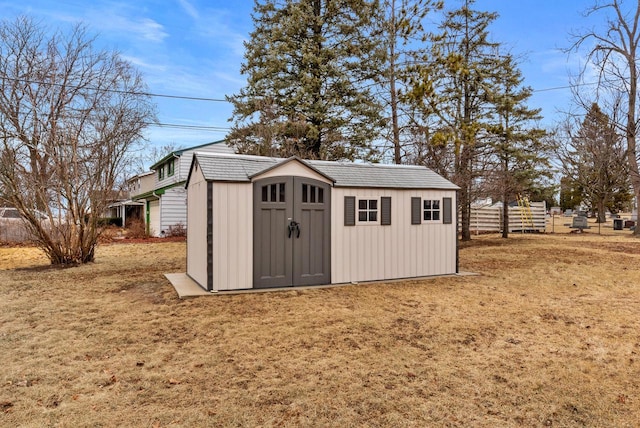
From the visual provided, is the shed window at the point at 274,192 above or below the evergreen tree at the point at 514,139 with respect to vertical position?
below

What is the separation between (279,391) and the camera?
3.04m

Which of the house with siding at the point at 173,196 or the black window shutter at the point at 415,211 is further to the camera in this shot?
the house with siding at the point at 173,196

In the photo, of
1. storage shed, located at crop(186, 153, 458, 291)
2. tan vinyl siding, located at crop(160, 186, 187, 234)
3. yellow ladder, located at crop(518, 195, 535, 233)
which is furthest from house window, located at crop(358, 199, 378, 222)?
yellow ladder, located at crop(518, 195, 535, 233)

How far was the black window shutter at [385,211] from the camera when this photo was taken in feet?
25.9

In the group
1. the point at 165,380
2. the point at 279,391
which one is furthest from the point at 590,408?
the point at 165,380

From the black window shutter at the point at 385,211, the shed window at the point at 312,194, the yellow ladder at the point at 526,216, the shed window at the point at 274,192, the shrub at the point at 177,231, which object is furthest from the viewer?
the yellow ladder at the point at 526,216

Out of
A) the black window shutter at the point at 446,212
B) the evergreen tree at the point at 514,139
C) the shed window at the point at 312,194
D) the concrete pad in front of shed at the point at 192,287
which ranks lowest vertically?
the concrete pad in front of shed at the point at 192,287

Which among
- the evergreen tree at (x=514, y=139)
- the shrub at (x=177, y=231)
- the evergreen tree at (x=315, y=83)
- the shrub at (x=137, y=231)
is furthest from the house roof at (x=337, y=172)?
the shrub at (x=137, y=231)

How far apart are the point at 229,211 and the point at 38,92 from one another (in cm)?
670

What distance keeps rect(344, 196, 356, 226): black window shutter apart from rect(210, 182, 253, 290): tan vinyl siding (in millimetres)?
1869

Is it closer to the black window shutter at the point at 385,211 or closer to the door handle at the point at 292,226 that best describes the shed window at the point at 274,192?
the door handle at the point at 292,226

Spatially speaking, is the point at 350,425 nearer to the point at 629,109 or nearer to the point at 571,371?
the point at 571,371

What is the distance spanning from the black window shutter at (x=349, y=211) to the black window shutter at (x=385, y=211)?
61cm

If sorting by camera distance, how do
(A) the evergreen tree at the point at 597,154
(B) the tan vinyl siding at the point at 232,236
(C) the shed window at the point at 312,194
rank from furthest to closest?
(A) the evergreen tree at the point at 597,154 < (C) the shed window at the point at 312,194 < (B) the tan vinyl siding at the point at 232,236
